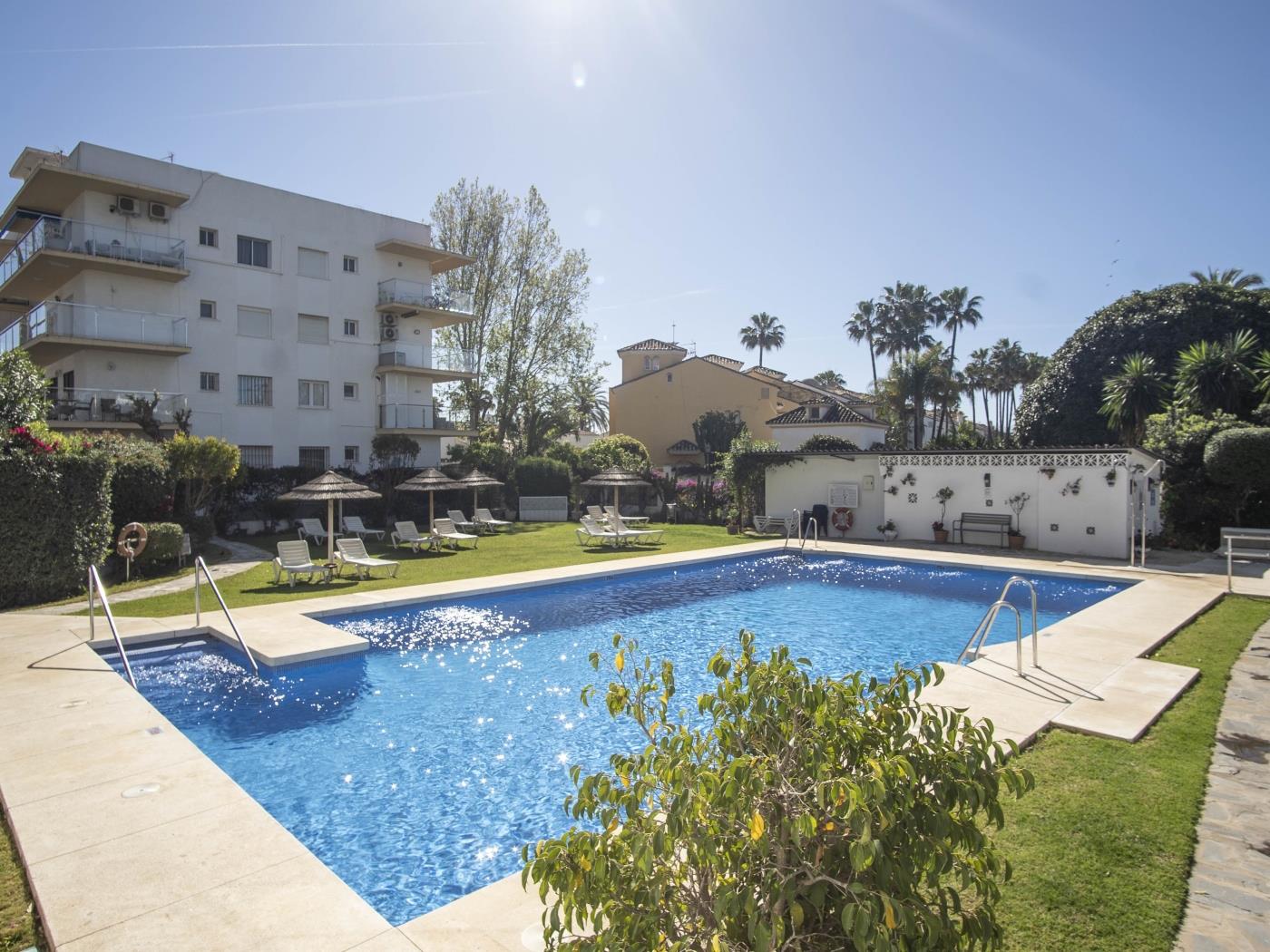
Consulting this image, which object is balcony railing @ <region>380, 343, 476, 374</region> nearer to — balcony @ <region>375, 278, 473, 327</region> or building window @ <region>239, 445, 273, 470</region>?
balcony @ <region>375, 278, 473, 327</region>

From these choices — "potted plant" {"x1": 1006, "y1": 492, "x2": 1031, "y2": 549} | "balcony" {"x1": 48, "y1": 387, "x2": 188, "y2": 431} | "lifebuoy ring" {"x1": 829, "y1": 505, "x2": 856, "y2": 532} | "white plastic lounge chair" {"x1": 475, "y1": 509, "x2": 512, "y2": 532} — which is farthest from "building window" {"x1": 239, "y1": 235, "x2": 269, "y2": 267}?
"potted plant" {"x1": 1006, "y1": 492, "x2": 1031, "y2": 549}

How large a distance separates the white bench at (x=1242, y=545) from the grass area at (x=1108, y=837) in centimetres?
871

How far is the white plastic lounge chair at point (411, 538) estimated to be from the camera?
67.5ft

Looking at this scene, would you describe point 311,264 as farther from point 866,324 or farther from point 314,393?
point 866,324

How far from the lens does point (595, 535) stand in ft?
69.7

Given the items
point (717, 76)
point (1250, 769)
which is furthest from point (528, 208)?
point (1250, 769)

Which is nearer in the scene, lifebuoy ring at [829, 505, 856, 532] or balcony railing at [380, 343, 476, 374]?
lifebuoy ring at [829, 505, 856, 532]

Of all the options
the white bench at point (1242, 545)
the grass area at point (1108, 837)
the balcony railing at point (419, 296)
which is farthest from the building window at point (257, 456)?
the white bench at point (1242, 545)

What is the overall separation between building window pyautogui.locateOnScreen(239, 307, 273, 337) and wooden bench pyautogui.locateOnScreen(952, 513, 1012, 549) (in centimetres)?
2540

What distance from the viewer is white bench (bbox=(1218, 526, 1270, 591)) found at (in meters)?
13.5

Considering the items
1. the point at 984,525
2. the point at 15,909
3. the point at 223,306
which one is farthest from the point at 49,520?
the point at 984,525

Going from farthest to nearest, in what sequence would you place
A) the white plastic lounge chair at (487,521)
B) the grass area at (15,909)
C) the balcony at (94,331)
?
1. the white plastic lounge chair at (487,521)
2. the balcony at (94,331)
3. the grass area at (15,909)

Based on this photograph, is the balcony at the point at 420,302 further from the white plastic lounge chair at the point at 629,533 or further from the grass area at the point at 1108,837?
the grass area at the point at 1108,837

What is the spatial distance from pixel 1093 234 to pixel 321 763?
70.4ft
